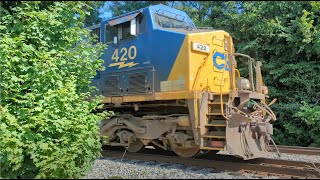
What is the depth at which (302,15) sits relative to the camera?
1185 cm

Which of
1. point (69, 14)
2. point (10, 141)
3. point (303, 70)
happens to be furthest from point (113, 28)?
point (303, 70)

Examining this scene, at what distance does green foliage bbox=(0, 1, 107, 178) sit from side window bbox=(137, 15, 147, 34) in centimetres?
156

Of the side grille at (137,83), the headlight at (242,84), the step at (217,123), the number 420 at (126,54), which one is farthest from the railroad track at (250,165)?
the number 420 at (126,54)

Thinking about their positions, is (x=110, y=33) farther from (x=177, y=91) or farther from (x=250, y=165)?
(x=250, y=165)

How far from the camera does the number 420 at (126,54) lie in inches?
313

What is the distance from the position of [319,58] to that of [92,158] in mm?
9129

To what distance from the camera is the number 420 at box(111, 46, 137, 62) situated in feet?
26.1

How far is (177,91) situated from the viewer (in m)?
7.04

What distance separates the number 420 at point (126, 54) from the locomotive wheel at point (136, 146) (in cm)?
196

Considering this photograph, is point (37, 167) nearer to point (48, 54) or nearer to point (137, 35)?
point (48, 54)

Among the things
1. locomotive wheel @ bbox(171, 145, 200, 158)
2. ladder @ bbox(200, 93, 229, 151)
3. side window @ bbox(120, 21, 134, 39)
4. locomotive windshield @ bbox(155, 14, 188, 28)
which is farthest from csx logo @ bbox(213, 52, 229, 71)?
side window @ bbox(120, 21, 134, 39)

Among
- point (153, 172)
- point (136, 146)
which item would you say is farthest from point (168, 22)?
point (153, 172)

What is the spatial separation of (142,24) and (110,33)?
1098 millimetres

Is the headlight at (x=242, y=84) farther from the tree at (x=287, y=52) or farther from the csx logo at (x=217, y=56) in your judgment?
the tree at (x=287, y=52)
